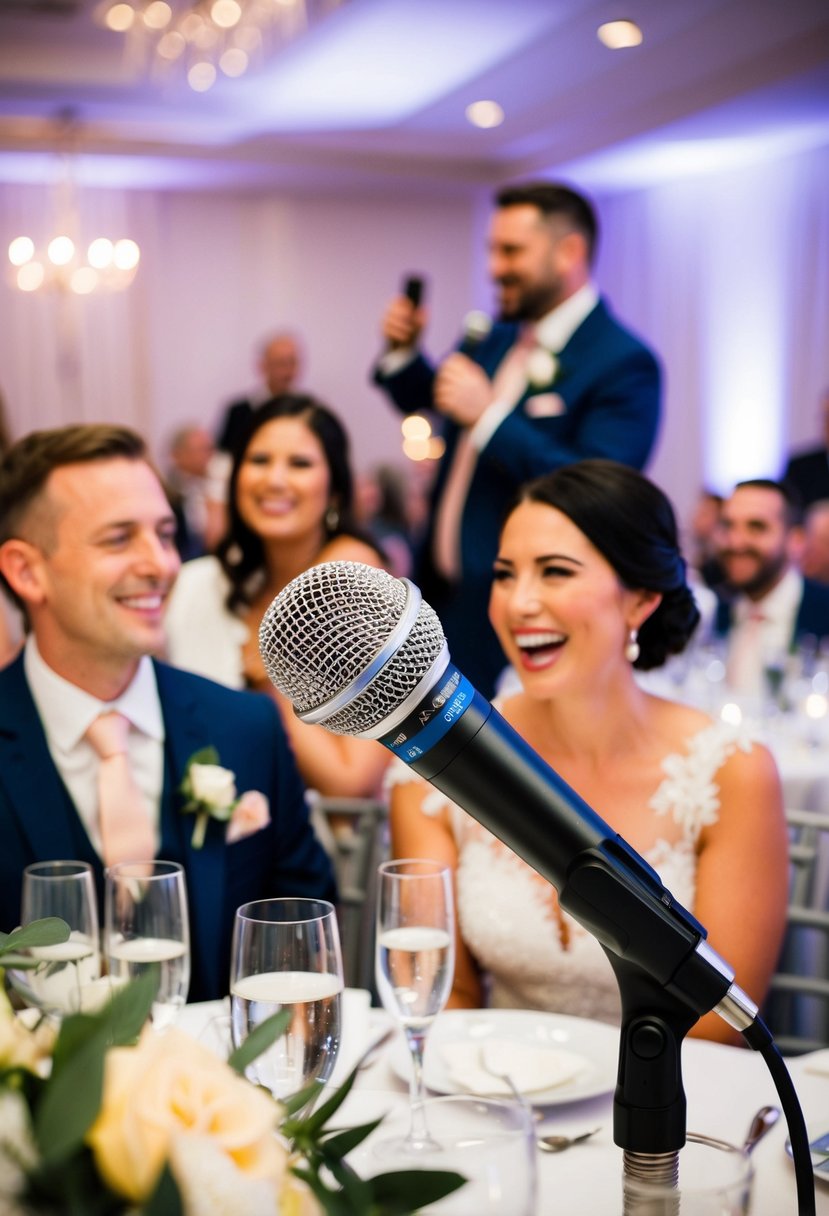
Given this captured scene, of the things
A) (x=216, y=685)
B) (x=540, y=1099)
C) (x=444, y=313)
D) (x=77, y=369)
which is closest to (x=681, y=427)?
(x=444, y=313)

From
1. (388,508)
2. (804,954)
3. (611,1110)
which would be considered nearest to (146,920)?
(611,1110)

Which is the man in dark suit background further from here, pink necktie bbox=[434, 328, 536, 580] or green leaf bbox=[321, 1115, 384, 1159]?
green leaf bbox=[321, 1115, 384, 1159]

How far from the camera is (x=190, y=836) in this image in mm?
2197

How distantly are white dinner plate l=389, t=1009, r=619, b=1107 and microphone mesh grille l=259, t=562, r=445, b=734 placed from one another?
2.35 feet

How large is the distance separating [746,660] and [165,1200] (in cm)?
396

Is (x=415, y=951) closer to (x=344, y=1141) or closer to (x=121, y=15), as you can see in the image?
(x=344, y=1141)

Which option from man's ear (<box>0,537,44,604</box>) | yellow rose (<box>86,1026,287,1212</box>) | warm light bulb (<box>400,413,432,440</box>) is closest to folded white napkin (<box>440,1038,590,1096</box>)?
yellow rose (<box>86,1026,287,1212</box>)

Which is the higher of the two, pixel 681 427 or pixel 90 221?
pixel 90 221

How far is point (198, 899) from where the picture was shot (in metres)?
2.16

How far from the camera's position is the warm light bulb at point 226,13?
6641mm

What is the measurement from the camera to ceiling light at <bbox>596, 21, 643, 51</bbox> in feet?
25.1

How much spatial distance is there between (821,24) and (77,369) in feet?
23.0

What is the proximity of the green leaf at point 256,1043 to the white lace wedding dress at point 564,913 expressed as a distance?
135 cm

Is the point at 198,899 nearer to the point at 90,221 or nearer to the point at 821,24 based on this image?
the point at 821,24
